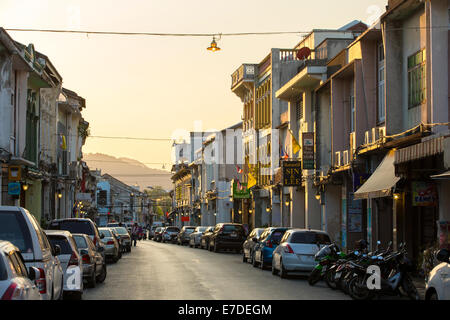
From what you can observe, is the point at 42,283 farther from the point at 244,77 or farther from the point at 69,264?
the point at 244,77

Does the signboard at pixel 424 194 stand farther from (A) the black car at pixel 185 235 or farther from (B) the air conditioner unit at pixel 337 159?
(A) the black car at pixel 185 235

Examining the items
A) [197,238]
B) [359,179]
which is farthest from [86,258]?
[197,238]

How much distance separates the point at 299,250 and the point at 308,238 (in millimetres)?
642

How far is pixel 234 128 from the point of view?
245 ft

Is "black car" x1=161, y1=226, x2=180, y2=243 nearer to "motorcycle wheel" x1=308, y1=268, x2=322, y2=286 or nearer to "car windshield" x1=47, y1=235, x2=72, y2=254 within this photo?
"motorcycle wheel" x1=308, y1=268, x2=322, y2=286

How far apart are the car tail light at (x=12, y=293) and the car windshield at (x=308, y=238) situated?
16.1 metres

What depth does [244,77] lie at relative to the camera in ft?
192

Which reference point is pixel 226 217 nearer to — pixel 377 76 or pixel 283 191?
pixel 283 191

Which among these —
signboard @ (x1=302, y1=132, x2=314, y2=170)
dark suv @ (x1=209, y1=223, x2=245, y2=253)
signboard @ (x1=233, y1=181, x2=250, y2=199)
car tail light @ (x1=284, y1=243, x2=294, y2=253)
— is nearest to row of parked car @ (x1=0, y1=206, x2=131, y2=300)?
car tail light @ (x1=284, y1=243, x2=294, y2=253)

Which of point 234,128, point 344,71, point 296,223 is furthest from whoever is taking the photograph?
point 234,128

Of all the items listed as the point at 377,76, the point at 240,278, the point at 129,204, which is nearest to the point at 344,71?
the point at 377,76

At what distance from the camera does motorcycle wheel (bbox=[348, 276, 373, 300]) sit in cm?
1758

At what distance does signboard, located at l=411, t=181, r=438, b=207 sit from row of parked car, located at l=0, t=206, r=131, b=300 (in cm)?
952
